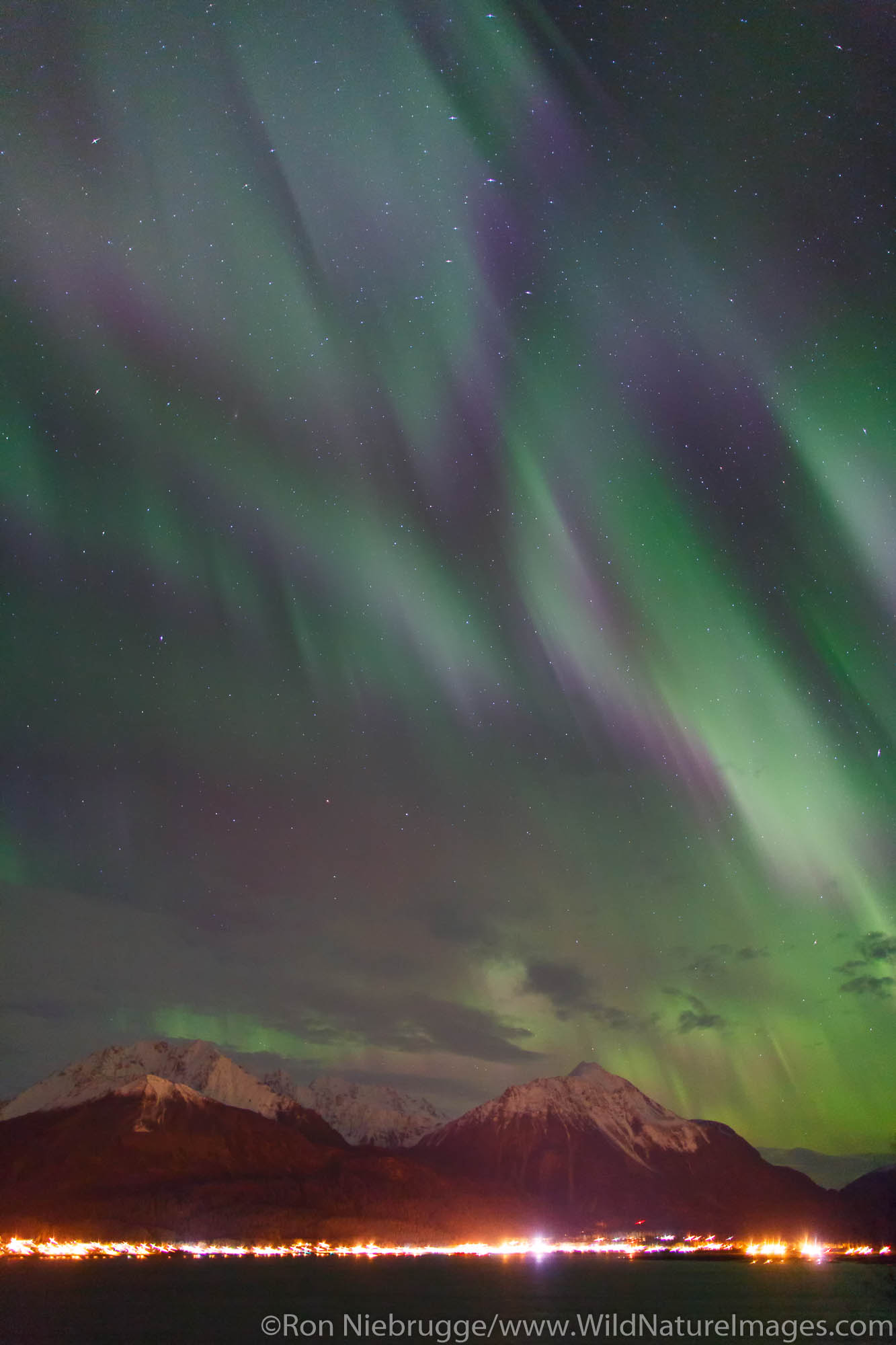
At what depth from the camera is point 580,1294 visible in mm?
188000

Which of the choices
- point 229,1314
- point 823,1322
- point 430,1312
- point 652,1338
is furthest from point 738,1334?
point 229,1314

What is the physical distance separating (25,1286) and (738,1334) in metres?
119

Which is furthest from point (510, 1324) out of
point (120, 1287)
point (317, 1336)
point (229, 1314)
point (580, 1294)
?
point (120, 1287)

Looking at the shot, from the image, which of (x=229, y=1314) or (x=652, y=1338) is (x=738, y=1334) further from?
(x=229, y=1314)

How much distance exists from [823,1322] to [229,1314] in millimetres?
71849

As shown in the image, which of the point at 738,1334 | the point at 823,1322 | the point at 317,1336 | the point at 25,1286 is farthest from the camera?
the point at 25,1286

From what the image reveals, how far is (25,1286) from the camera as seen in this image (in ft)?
612

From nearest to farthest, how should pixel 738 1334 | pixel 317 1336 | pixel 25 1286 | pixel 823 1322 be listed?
pixel 317 1336
pixel 738 1334
pixel 823 1322
pixel 25 1286

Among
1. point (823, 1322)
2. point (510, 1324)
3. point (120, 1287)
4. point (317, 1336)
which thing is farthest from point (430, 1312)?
point (120, 1287)

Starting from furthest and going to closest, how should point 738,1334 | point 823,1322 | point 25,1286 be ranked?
point 25,1286
point 823,1322
point 738,1334

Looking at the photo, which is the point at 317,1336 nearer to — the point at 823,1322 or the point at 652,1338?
the point at 652,1338

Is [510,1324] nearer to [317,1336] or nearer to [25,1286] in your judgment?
[317,1336]

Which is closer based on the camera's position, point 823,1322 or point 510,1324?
point 510,1324

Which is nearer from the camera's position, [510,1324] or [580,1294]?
[510,1324]
